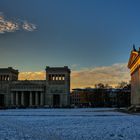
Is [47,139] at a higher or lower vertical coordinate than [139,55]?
lower

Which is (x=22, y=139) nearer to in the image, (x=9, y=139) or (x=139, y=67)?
(x=9, y=139)

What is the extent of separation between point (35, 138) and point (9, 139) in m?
1.74

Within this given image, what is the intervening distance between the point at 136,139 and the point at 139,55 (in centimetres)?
8314

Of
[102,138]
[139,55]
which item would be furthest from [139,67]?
[102,138]

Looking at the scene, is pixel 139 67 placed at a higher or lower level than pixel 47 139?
higher

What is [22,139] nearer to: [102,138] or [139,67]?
[102,138]

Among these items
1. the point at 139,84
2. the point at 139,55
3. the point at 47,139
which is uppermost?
the point at 139,55

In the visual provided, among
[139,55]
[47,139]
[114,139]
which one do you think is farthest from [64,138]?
[139,55]

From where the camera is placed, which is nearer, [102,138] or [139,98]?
[102,138]

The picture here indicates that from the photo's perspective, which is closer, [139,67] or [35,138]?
[35,138]

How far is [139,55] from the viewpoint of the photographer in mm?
105125

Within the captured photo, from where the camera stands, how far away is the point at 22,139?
23656mm

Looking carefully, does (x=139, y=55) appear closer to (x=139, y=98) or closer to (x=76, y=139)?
(x=139, y=98)

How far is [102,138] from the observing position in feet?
79.2
